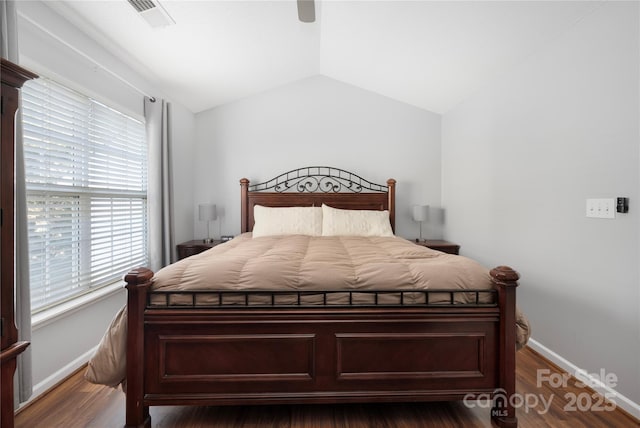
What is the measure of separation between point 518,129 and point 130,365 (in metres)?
3.01

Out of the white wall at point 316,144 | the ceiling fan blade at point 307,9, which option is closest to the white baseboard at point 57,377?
the white wall at point 316,144

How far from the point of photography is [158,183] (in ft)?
9.07

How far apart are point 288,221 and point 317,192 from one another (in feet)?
2.23

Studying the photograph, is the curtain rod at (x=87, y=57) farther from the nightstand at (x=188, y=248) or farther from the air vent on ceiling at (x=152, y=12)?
the nightstand at (x=188, y=248)

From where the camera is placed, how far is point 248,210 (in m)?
3.62

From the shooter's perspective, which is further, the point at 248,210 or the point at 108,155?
the point at 248,210

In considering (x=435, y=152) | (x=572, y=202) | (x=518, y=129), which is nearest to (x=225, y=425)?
(x=572, y=202)

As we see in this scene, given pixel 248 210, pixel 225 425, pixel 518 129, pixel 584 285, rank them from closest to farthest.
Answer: pixel 225 425, pixel 584 285, pixel 518 129, pixel 248 210

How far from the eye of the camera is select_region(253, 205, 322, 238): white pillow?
10.2 ft

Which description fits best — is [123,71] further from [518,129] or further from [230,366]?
[518,129]

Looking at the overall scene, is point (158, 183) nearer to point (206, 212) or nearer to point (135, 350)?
point (206, 212)

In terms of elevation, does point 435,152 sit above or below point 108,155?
above

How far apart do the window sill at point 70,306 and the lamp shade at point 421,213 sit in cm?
304

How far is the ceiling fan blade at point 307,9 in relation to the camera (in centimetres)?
178
